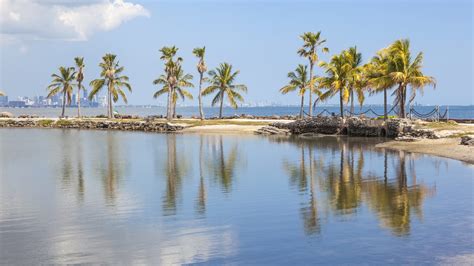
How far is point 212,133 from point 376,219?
5746 cm

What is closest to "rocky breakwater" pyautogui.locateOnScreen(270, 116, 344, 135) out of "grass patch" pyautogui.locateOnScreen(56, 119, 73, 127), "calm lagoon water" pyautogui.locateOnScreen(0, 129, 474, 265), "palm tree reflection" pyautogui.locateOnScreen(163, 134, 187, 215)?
"palm tree reflection" pyautogui.locateOnScreen(163, 134, 187, 215)

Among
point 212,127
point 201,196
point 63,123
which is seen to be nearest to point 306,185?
point 201,196

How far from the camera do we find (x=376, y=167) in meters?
35.3

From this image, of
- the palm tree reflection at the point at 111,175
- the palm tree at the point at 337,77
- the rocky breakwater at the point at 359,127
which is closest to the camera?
the palm tree reflection at the point at 111,175

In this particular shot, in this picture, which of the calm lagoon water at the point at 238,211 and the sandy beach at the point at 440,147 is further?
the sandy beach at the point at 440,147

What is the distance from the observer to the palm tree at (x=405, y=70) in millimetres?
59094

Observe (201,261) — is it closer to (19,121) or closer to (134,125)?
(134,125)

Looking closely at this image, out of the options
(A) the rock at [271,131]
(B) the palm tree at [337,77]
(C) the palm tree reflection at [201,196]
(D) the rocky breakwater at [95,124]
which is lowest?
(C) the palm tree reflection at [201,196]

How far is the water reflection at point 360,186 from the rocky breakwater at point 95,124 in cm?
4271

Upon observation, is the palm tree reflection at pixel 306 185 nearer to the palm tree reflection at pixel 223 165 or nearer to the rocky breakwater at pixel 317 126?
the palm tree reflection at pixel 223 165

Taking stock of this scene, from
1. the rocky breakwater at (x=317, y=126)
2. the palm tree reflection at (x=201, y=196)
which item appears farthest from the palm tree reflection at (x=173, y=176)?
the rocky breakwater at (x=317, y=126)

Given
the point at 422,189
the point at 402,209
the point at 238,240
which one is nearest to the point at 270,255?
the point at 238,240

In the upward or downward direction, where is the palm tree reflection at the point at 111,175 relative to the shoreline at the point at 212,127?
downward

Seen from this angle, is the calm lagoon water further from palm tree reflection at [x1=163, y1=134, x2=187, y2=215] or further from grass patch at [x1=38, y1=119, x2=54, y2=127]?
grass patch at [x1=38, y1=119, x2=54, y2=127]
